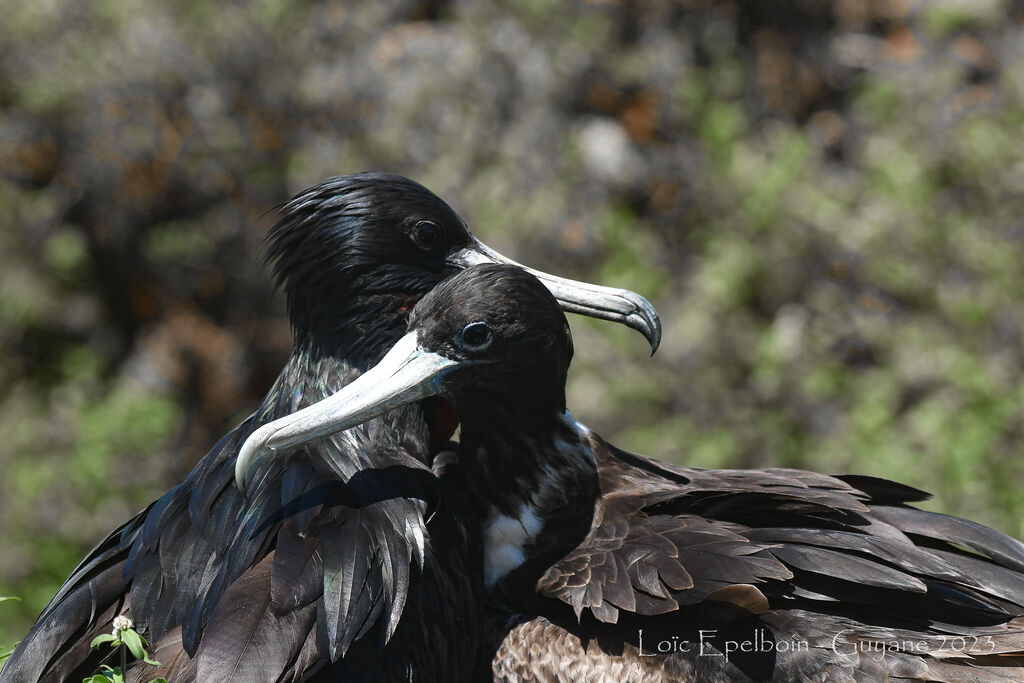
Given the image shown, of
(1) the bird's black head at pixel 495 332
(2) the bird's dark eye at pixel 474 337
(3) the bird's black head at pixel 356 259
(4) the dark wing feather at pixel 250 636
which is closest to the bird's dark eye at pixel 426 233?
(3) the bird's black head at pixel 356 259

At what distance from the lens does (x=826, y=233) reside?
566 centimetres

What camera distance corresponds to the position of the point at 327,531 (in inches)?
87.5

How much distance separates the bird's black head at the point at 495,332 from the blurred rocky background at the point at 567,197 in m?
2.94

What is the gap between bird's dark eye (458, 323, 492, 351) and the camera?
7.52 feet

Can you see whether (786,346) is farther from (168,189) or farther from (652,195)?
Answer: (168,189)

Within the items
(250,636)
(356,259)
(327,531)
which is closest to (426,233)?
(356,259)

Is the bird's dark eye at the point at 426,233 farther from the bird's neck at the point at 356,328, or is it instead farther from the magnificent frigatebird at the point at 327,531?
the bird's neck at the point at 356,328

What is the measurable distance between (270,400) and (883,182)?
3.84m

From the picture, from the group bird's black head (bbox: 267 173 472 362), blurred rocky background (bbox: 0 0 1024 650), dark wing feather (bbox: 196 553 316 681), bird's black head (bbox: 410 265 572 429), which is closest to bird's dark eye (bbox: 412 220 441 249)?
bird's black head (bbox: 267 173 472 362)

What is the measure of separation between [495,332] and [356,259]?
0.46m

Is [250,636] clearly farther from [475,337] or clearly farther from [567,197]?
[567,197]

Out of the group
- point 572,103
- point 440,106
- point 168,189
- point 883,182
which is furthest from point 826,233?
point 168,189

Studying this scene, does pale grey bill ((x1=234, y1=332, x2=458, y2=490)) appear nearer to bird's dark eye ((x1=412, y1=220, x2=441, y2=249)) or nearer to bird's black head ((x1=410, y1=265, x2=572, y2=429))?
bird's black head ((x1=410, y1=265, x2=572, y2=429))

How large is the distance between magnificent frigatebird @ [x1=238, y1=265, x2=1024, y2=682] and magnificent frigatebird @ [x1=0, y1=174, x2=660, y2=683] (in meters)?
0.13
